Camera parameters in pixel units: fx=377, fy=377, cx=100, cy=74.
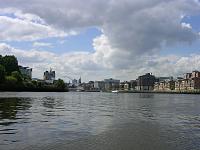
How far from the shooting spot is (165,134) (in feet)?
111

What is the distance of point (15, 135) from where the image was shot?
30.3m

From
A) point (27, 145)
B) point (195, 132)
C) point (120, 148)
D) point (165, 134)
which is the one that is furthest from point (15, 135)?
point (195, 132)

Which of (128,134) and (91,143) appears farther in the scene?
(128,134)

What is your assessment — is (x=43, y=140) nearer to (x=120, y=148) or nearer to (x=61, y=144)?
(x=61, y=144)

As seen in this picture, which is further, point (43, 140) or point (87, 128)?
point (87, 128)

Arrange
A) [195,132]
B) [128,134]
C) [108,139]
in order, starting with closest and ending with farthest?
1. [108,139]
2. [128,134]
3. [195,132]

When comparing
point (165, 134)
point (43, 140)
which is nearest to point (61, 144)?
point (43, 140)

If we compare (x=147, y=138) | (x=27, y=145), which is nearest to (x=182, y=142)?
(x=147, y=138)

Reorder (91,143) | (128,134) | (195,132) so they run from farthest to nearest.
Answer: (195,132) < (128,134) < (91,143)

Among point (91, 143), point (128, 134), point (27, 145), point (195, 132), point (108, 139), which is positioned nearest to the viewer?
point (27, 145)

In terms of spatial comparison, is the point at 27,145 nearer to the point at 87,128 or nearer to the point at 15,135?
the point at 15,135

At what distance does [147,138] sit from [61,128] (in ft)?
29.3

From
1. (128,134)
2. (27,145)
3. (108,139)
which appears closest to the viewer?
(27,145)

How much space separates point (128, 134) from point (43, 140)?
8456mm
